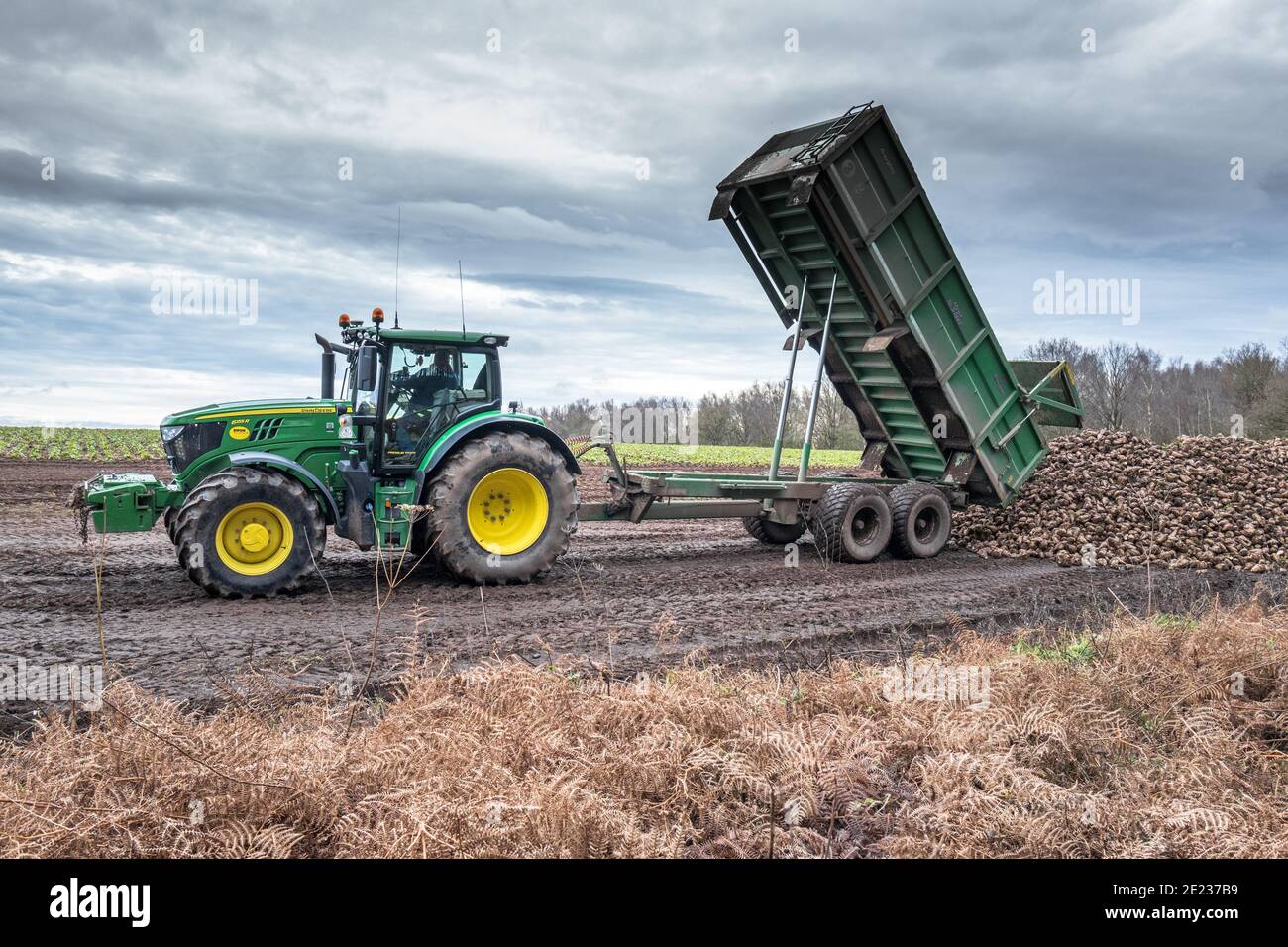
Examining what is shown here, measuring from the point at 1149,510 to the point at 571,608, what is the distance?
7424mm

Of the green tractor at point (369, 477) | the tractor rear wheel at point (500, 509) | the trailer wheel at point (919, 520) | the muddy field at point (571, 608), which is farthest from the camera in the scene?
the trailer wheel at point (919, 520)

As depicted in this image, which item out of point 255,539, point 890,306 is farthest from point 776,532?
point 255,539

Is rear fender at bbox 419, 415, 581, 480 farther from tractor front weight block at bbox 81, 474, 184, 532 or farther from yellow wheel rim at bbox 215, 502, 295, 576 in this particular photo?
tractor front weight block at bbox 81, 474, 184, 532

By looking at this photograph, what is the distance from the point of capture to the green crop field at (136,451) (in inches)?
910

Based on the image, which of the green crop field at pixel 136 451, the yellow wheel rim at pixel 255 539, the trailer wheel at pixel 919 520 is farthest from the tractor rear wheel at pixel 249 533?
the green crop field at pixel 136 451

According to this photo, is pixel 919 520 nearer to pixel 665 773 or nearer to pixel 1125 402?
pixel 665 773

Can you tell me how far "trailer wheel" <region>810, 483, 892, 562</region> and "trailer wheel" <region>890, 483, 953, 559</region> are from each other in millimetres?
151

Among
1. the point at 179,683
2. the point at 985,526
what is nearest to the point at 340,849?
the point at 179,683

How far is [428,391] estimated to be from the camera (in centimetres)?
791

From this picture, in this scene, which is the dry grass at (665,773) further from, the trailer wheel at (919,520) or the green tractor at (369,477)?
the trailer wheel at (919,520)

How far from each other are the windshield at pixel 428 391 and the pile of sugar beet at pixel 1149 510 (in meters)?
6.23

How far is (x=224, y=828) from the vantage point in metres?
3.03

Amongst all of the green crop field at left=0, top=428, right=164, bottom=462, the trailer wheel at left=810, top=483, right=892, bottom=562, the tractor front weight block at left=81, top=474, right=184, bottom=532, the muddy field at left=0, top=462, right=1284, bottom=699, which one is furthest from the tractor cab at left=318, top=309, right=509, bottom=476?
the green crop field at left=0, top=428, right=164, bottom=462

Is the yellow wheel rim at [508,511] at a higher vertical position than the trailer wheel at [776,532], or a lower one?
higher
